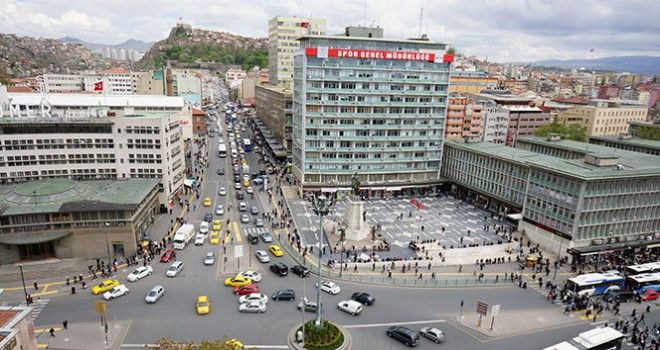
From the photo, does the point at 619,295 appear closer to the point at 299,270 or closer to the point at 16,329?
the point at 299,270

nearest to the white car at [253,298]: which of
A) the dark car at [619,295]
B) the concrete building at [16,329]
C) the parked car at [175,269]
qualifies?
the parked car at [175,269]

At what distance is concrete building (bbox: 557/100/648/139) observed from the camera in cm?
12050

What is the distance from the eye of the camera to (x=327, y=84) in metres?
75.6

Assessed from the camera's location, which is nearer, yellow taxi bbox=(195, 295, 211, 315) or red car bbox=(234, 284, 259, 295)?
yellow taxi bbox=(195, 295, 211, 315)

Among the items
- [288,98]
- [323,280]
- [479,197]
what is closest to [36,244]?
[323,280]

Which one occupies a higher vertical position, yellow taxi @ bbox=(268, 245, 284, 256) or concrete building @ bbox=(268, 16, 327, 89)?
concrete building @ bbox=(268, 16, 327, 89)

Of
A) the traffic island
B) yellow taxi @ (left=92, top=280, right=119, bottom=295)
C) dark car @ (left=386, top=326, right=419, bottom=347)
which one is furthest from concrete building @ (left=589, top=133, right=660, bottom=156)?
yellow taxi @ (left=92, top=280, right=119, bottom=295)

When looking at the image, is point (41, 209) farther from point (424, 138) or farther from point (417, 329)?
→ point (424, 138)

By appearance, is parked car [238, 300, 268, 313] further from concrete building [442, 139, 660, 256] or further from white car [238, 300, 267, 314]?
concrete building [442, 139, 660, 256]

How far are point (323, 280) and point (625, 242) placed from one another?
4685 cm

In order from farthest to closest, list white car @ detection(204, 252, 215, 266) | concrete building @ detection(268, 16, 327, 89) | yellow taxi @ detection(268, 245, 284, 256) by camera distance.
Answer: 1. concrete building @ detection(268, 16, 327, 89)
2. yellow taxi @ detection(268, 245, 284, 256)
3. white car @ detection(204, 252, 215, 266)

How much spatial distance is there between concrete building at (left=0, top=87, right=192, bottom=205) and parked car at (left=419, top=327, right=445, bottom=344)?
49.7m

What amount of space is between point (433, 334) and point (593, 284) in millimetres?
23785

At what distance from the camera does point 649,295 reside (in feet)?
153
